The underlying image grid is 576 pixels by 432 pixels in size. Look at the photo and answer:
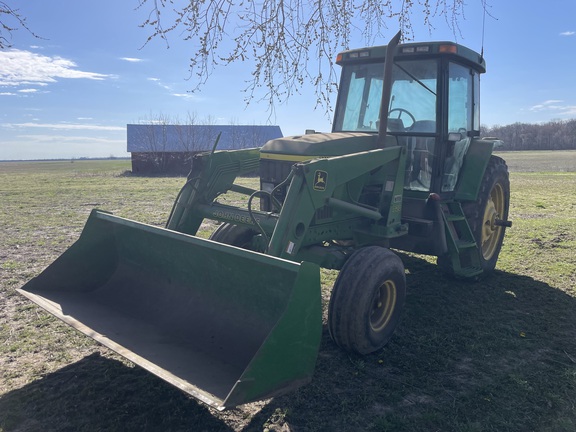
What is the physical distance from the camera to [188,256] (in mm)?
3918

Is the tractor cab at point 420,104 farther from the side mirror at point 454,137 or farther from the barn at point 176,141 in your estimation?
the barn at point 176,141

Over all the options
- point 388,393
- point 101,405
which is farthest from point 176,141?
point 388,393

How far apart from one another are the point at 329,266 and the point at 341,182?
0.75m

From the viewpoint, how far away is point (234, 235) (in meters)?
5.20

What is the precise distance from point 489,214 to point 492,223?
131 millimetres

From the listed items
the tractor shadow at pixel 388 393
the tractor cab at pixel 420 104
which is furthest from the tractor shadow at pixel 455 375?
the tractor cab at pixel 420 104

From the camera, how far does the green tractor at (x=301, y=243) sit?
3.11m

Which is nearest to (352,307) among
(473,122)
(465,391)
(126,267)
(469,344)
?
(465,391)

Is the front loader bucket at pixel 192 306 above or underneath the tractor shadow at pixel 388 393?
above

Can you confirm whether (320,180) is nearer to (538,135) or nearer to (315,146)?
(315,146)

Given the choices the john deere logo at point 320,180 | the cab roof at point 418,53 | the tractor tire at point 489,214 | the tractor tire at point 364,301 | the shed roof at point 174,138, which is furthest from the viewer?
the shed roof at point 174,138

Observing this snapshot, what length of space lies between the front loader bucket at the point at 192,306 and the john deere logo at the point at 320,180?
0.98 m

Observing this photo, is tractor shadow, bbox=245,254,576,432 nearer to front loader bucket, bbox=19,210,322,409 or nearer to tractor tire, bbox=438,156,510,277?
front loader bucket, bbox=19,210,322,409

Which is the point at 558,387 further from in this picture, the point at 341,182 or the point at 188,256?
the point at 188,256
